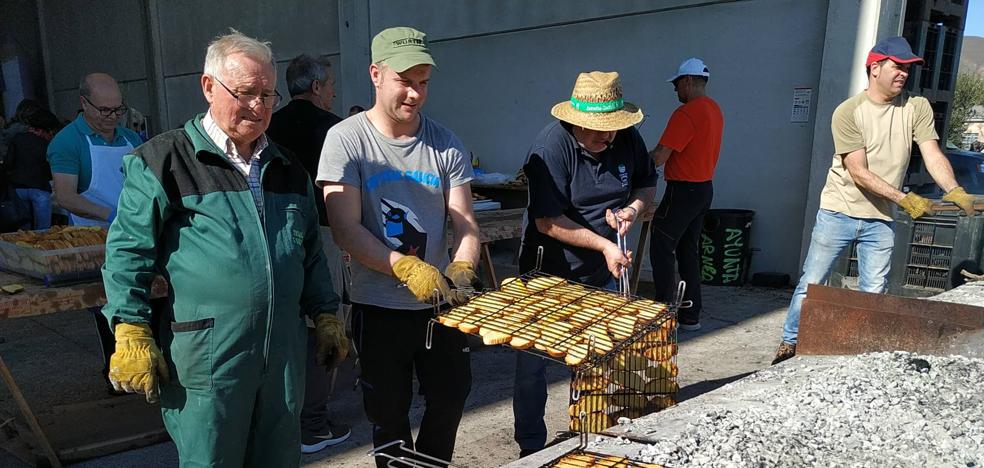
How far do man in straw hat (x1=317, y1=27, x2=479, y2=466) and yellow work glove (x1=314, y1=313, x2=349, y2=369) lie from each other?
0.17 metres

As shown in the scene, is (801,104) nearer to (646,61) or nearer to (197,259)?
(646,61)

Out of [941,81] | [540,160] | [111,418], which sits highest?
[941,81]

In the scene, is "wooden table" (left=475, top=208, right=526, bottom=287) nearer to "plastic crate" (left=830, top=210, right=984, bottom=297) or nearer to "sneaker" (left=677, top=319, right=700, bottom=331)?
"sneaker" (left=677, top=319, right=700, bottom=331)

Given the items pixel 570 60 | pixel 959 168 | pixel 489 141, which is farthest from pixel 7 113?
pixel 959 168

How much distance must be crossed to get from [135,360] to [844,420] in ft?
→ 8.09

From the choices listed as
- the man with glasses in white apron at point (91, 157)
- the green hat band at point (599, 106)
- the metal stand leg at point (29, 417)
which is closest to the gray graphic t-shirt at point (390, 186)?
the green hat band at point (599, 106)

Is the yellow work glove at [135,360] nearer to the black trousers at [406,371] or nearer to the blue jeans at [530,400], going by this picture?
the black trousers at [406,371]

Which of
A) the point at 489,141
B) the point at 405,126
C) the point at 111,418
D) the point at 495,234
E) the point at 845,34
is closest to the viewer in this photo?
the point at 405,126

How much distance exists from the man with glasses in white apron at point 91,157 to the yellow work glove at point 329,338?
2.03m

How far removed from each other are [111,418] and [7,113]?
69.4 ft

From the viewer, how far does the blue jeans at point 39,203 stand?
7.25 metres

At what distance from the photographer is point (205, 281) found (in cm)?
204

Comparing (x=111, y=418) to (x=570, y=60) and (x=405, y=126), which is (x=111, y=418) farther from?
(x=570, y=60)

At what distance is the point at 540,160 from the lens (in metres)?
3.27
